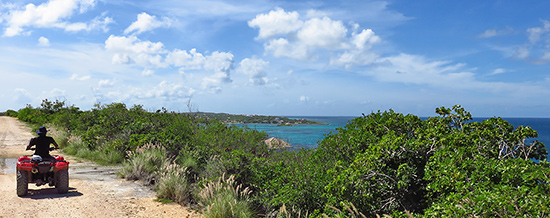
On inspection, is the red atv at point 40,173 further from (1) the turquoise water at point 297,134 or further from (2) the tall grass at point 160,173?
(1) the turquoise water at point 297,134

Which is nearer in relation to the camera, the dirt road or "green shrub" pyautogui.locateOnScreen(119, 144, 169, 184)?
the dirt road

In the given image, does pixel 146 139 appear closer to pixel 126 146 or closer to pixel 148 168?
pixel 126 146

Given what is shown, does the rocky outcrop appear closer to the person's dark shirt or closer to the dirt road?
the dirt road

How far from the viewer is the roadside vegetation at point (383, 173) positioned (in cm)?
461

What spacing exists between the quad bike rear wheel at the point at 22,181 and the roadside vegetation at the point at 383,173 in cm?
291

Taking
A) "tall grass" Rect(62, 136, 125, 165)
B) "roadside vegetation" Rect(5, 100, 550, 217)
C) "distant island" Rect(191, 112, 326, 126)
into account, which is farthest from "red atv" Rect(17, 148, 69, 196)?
"distant island" Rect(191, 112, 326, 126)

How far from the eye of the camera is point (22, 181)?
8.93 metres

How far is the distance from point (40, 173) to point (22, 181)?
452mm

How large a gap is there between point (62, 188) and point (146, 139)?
5.22 metres

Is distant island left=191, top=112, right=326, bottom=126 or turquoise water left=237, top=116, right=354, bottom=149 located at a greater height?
distant island left=191, top=112, right=326, bottom=126

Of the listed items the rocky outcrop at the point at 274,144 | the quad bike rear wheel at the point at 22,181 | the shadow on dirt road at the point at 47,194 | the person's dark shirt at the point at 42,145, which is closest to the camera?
the quad bike rear wheel at the point at 22,181

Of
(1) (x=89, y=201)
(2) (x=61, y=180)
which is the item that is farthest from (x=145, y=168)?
(1) (x=89, y=201)

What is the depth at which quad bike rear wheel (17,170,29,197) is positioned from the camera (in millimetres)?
8883

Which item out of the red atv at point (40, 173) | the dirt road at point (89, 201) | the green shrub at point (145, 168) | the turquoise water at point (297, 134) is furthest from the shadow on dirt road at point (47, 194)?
the turquoise water at point (297, 134)
